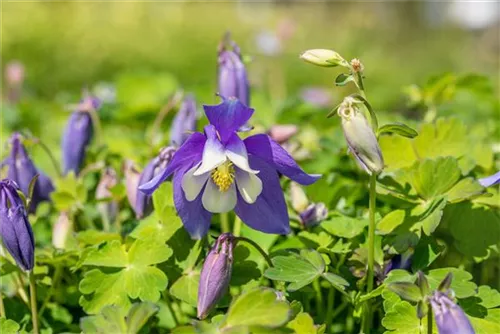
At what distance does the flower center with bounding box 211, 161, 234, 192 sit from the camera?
1133mm

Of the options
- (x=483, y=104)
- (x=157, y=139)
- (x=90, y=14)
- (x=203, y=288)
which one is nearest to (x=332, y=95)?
(x=483, y=104)

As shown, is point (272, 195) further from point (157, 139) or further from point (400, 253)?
point (157, 139)

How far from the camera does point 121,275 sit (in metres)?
1.17

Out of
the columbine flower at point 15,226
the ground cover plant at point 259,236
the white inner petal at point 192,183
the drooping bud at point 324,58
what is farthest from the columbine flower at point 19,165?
the drooping bud at point 324,58

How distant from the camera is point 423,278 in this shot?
0.95 m

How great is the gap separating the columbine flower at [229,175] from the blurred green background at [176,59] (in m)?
0.47

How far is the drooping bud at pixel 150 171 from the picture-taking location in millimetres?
1289

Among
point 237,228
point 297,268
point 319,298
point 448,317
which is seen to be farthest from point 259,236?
point 448,317

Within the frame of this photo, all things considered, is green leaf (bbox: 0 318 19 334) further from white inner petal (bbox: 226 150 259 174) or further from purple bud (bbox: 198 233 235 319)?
white inner petal (bbox: 226 150 259 174)

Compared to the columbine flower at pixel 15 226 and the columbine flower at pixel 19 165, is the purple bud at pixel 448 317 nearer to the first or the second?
the columbine flower at pixel 15 226

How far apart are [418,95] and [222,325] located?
3.20 ft

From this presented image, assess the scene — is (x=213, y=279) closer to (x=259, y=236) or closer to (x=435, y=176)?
(x=259, y=236)

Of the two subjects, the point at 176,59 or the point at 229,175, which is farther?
the point at 176,59

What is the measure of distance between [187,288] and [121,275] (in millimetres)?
112
